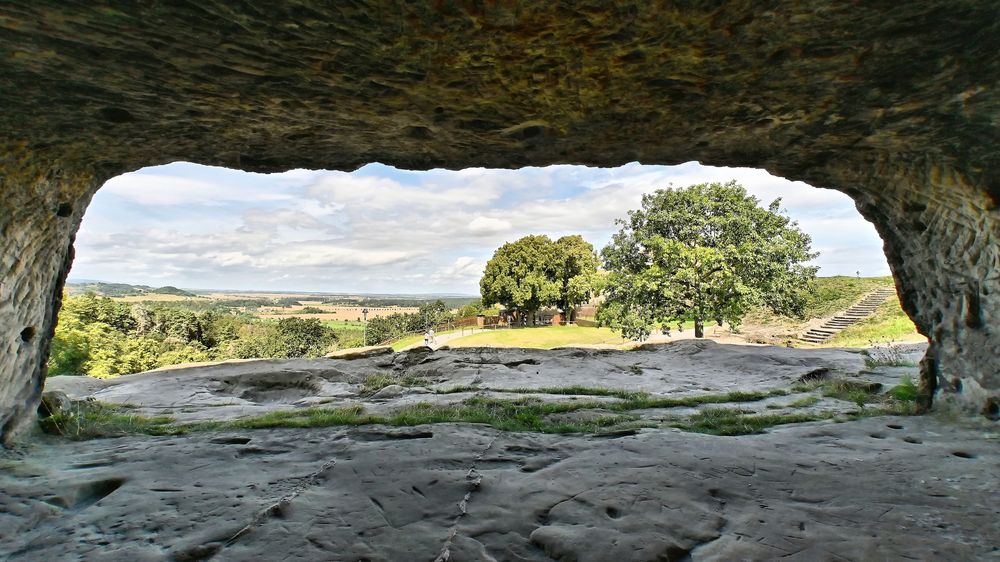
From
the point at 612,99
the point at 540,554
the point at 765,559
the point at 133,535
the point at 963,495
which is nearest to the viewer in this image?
the point at 765,559

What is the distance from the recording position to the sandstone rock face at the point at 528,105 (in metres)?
3.80

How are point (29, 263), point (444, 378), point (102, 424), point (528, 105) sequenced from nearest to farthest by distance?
point (528, 105), point (29, 263), point (102, 424), point (444, 378)

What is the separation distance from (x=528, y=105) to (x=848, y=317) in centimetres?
3446

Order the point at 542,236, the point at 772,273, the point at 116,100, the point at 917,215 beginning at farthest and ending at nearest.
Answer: the point at 542,236
the point at 772,273
the point at 917,215
the point at 116,100

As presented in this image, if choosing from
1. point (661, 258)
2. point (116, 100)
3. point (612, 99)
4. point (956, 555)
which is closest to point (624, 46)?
point (612, 99)

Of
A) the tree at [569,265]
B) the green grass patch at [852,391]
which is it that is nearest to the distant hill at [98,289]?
the green grass patch at [852,391]

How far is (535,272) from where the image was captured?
4819 centimetres

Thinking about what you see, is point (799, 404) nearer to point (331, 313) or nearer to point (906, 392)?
point (906, 392)

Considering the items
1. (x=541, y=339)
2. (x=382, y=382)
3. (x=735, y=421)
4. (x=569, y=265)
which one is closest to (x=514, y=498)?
(x=735, y=421)

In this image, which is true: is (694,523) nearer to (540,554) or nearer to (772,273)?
(540,554)

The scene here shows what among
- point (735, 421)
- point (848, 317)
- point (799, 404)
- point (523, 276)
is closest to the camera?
point (735, 421)

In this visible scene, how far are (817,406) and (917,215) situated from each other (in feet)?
12.8

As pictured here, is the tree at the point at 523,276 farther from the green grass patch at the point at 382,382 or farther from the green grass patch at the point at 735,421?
the green grass patch at the point at 735,421

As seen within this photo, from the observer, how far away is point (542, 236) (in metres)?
51.1
